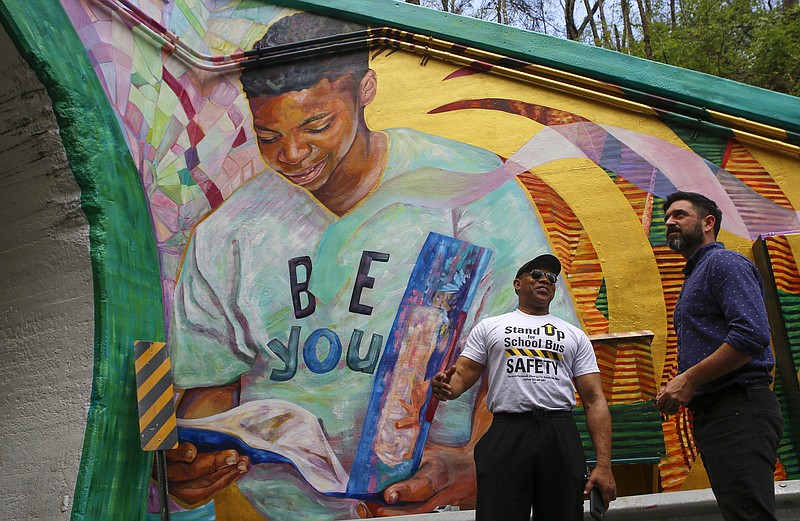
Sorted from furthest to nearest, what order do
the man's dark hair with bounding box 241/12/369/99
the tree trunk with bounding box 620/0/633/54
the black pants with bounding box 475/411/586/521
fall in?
the tree trunk with bounding box 620/0/633/54, the man's dark hair with bounding box 241/12/369/99, the black pants with bounding box 475/411/586/521

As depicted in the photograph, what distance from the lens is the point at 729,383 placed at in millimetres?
3146

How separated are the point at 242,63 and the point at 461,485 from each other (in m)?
3.90

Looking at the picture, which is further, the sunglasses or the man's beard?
the sunglasses

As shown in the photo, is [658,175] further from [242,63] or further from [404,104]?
[242,63]

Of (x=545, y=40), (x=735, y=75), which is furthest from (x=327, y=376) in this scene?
(x=735, y=75)

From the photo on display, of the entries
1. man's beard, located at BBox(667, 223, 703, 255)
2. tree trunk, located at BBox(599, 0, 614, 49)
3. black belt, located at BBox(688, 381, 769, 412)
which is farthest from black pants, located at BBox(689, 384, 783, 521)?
tree trunk, located at BBox(599, 0, 614, 49)

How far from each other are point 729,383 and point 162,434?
3689mm

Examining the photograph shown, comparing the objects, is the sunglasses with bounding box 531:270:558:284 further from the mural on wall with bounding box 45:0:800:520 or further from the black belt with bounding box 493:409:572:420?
the mural on wall with bounding box 45:0:800:520

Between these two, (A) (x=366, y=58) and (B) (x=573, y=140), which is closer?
(B) (x=573, y=140)

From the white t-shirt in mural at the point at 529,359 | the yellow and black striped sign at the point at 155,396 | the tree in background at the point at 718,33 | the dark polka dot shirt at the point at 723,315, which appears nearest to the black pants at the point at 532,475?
the white t-shirt in mural at the point at 529,359

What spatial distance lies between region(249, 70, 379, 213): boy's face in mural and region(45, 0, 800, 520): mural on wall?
17mm

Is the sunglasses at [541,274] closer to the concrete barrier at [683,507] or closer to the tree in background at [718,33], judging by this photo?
the concrete barrier at [683,507]

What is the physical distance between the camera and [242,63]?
654cm

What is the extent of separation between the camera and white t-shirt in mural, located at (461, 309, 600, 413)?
11.7ft
